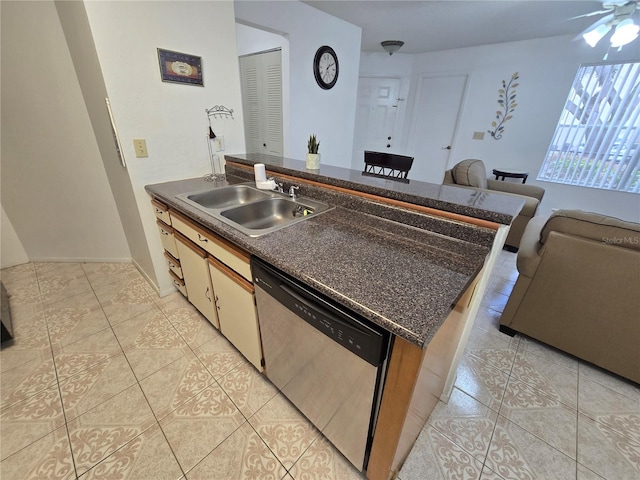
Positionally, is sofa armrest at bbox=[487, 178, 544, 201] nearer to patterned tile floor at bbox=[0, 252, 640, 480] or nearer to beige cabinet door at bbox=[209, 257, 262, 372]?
patterned tile floor at bbox=[0, 252, 640, 480]

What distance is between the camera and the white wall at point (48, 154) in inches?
71.6

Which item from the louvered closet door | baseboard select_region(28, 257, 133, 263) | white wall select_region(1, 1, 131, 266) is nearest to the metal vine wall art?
the louvered closet door

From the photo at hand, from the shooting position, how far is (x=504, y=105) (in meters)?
4.05

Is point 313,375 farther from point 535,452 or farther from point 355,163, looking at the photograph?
point 355,163

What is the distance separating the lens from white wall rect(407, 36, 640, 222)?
3.45 metres

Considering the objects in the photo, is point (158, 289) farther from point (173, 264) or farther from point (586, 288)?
point (586, 288)

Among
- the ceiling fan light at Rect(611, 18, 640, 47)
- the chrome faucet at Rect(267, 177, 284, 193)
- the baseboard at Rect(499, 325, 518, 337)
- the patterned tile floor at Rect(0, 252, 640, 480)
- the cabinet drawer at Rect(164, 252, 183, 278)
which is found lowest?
the patterned tile floor at Rect(0, 252, 640, 480)

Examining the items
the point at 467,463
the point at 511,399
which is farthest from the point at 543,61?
the point at 467,463

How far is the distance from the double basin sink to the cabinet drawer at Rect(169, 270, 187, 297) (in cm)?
64

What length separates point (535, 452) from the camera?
3.79 ft

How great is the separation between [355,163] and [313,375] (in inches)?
189

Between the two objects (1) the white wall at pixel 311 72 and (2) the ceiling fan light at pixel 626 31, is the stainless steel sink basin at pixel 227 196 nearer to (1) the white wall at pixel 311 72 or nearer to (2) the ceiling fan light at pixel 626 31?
(1) the white wall at pixel 311 72

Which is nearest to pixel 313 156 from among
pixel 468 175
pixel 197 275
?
pixel 197 275

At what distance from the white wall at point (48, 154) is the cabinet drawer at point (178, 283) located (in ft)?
2.90
